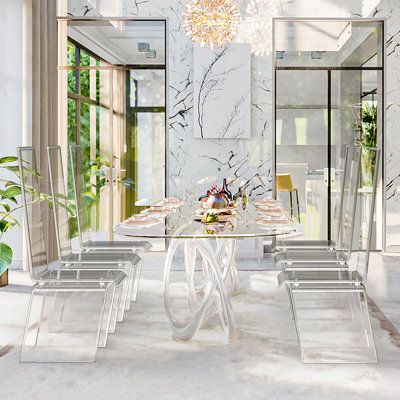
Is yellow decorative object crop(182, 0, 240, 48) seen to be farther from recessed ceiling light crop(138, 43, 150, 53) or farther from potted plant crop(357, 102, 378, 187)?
potted plant crop(357, 102, 378, 187)

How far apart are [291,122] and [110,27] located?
2223 mm

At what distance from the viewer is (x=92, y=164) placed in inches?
279

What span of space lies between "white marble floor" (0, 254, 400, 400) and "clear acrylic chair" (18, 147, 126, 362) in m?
0.09

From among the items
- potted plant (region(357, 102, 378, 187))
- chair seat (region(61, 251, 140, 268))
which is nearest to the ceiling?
potted plant (region(357, 102, 378, 187))

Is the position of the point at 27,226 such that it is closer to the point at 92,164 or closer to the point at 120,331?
the point at 120,331

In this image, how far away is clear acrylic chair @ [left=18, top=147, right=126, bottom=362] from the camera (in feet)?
11.0

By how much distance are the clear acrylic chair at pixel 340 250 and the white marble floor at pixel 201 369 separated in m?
0.40

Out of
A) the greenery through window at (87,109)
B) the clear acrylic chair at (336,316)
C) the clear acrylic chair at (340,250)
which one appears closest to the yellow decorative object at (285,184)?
the greenery through window at (87,109)

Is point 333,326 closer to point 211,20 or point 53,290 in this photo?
point 53,290

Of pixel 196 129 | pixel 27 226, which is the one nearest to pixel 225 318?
pixel 27 226

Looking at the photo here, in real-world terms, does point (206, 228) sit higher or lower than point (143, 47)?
lower

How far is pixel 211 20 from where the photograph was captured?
14.9ft

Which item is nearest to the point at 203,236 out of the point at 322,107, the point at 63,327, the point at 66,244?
the point at 66,244

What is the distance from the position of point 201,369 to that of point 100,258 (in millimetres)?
1214
